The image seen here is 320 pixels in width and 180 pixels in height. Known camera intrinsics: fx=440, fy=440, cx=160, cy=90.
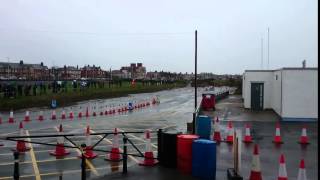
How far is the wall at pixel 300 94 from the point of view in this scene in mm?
24531

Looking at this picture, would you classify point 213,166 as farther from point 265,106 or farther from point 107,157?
point 265,106

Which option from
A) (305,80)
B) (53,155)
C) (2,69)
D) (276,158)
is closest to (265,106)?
(305,80)

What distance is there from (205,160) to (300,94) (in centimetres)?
1602

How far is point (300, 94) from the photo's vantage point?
980 inches

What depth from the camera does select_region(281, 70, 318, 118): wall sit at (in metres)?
24.5

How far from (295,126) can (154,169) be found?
42.4 feet

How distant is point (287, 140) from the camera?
1738cm

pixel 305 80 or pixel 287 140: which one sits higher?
pixel 305 80

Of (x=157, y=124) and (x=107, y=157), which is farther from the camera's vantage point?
(x=157, y=124)

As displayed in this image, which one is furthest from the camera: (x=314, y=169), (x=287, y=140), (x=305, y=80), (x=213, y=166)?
(x=305, y=80)

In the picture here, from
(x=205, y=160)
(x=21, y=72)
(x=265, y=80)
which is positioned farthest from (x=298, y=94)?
(x=21, y=72)

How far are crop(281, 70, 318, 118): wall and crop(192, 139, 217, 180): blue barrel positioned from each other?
15.3 meters

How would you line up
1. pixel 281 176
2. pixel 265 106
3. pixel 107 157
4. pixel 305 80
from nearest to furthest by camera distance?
pixel 281 176
pixel 107 157
pixel 305 80
pixel 265 106

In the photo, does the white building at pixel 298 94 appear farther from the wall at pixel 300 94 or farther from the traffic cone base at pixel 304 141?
the traffic cone base at pixel 304 141
